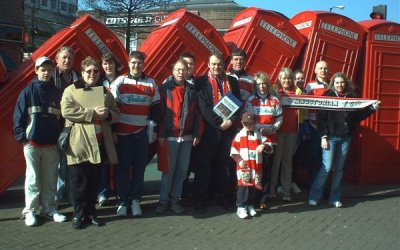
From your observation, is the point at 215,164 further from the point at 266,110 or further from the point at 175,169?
the point at 266,110

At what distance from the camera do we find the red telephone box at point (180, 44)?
5.94m

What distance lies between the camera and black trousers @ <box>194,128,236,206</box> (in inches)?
213

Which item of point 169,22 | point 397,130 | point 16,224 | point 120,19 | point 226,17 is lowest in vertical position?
point 16,224

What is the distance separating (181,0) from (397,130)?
15337mm

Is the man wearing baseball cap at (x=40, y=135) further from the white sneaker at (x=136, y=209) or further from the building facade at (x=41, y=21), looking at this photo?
the building facade at (x=41, y=21)

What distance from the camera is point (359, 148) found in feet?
23.1

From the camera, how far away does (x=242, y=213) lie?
5.22m

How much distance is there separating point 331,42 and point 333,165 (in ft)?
6.25

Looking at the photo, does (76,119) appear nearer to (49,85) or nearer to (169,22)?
(49,85)

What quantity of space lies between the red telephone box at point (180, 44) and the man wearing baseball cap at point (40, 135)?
1.47 metres

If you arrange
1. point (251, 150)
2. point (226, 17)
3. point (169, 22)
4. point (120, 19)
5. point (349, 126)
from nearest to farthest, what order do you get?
point (251, 150)
point (349, 126)
point (169, 22)
point (120, 19)
point (226, 17)

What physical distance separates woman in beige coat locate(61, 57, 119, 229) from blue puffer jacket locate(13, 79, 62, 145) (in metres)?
0.20

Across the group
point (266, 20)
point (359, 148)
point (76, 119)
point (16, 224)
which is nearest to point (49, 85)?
point (76, 119)

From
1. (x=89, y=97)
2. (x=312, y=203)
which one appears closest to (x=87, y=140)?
(x=89, y=97)
